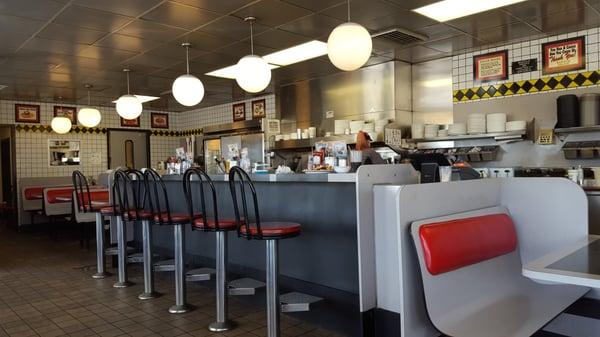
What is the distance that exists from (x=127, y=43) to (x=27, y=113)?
551 cm

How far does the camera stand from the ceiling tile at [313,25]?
4.70 m

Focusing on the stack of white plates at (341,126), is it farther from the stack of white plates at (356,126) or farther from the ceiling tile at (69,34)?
the ceiling tile at (69,34)

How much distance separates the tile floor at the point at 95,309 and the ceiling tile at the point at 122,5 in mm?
2692

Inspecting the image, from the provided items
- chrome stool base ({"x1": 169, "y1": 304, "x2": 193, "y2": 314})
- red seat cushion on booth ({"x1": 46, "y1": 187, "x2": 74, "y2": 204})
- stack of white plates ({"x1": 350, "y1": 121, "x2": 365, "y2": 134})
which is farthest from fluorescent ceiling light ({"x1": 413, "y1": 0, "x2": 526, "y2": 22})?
red seat cushion on booth ({"x1": 46, "y1": 187, "x2": 74, "y2": 204})

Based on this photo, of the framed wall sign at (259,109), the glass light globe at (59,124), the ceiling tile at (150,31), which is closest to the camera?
the ceiling tile at (150,31)

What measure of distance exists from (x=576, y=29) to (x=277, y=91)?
16.5ft

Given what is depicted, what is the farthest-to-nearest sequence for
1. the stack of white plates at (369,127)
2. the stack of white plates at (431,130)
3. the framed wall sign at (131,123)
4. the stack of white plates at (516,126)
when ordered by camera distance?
the framed wall sign at (131,123) < the stack of white plates at (369,127) < the stack of white plates at (431,130) < the stack of white plates at (516,126)

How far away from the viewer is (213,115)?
35.6 ft

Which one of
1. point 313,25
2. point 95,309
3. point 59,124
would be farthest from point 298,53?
point 59,124

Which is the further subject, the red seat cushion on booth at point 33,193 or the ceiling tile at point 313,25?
the red seat cushion on booth at point 33,193

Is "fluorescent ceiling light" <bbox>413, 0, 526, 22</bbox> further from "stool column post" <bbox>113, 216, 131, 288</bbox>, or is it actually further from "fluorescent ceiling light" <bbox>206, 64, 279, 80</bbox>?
"stool column post" <bbox>113, 216, 131, 288</bbox>

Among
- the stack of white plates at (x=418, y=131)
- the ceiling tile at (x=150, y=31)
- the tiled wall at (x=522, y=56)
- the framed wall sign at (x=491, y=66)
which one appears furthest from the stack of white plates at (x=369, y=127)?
the ceiling tile at (x=150, y=31)

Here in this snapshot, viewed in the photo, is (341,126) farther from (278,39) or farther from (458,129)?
(278,39)

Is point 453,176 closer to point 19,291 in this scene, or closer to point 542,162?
point 542,162
